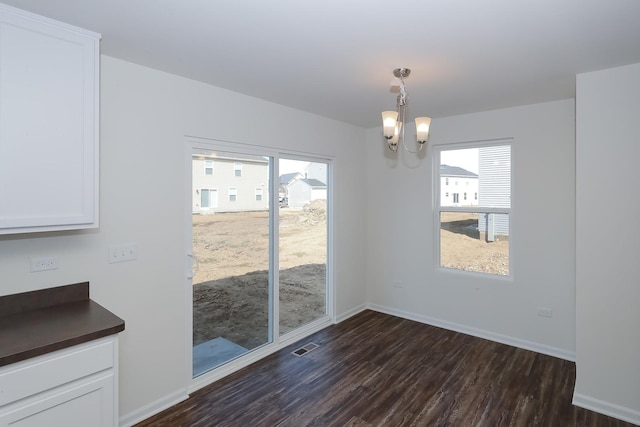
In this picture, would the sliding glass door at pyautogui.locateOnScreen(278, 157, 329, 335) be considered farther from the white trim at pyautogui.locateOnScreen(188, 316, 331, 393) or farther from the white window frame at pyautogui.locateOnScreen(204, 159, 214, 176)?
the white window frame at pyautogui.locateOnScreen(204, 159, 214, 176)

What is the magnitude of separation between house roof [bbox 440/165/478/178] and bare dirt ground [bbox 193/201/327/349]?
1541 mm

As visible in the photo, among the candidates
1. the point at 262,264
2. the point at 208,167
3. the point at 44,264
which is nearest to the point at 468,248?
the point at 262,264

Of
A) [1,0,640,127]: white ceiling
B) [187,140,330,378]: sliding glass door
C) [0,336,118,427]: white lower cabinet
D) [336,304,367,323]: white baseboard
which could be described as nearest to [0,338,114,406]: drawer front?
[0,336,118,427]: white lower cabinet

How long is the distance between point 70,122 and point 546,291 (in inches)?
170

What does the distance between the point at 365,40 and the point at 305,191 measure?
7.17ft

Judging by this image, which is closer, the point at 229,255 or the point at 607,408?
the point at 607,408

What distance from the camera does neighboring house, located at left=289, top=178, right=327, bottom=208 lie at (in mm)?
3941

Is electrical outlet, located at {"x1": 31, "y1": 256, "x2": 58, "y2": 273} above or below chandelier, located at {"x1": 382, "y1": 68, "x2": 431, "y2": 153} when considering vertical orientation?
below

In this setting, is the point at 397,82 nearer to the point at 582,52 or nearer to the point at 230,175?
the point at 582,52

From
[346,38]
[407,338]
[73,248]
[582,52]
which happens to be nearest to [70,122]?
[73,248]

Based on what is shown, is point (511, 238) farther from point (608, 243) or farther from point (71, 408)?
point (71, 408)

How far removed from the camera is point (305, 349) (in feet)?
12.2

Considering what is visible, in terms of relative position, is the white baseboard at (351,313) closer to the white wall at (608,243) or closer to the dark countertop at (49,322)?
the white wall at (608,243)

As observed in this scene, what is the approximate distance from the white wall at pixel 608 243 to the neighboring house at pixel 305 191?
102 inches
